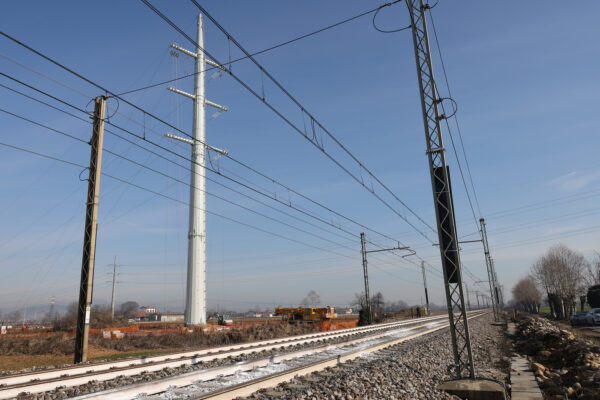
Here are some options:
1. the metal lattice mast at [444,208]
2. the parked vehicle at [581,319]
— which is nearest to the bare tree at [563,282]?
the parked vehicle at [581,319]

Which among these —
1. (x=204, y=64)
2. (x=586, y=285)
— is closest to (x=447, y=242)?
(x=204, y=64)

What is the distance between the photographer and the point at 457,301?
37.4 ft

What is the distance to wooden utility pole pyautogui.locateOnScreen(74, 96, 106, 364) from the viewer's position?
1495 centimetres

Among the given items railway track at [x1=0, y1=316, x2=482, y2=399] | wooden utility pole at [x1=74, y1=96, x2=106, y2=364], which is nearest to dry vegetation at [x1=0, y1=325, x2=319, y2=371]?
wooden utility pole at [x1=74, y1=96, x2=106, y2=364]

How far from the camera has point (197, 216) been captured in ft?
131

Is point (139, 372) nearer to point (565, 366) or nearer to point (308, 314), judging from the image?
point (565, 366)

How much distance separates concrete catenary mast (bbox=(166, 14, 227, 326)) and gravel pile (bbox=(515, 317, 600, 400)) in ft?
94.3

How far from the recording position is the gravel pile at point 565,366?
9798 millimetres

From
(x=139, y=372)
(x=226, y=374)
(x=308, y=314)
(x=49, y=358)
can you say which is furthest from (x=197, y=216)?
(x=226, y=374)

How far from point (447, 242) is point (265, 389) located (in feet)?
21.9

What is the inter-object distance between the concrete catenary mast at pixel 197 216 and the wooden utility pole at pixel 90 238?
64.5 feet

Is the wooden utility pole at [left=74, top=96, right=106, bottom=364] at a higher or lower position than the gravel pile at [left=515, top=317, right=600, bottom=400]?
higher

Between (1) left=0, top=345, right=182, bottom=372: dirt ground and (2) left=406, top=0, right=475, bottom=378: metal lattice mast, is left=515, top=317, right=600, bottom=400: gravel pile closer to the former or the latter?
(2) left=406, top=0, right=475, bottom=378: metal lattice mast

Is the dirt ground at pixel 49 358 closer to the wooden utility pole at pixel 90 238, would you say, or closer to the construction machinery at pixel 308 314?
the wooden utility pole at pixel 90 238
